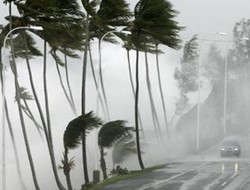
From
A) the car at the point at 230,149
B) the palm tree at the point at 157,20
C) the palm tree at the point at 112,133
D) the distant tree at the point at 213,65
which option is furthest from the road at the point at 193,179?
the distant tree at the point at 213,65

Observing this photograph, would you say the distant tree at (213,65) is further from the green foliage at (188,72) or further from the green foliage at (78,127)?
the green foliage at (78,127)

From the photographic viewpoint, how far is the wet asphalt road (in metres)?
24.6

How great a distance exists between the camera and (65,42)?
34.0m

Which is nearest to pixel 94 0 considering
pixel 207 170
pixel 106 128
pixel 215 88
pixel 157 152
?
pixel 106 128

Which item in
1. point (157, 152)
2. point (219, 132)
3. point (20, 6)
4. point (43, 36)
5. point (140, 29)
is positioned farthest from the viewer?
point (219, 132)

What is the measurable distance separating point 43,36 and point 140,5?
222 inches

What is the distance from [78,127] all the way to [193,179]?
20.8 ft

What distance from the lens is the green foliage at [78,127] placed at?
79.8ft

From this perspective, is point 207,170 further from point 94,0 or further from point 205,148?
point 205,148

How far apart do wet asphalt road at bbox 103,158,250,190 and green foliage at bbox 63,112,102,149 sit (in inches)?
94.8

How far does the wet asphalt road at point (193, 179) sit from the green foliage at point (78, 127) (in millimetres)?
2407

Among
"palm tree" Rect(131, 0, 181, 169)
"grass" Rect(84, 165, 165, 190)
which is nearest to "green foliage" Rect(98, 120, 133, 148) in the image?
"grass" Rect(84, 165, 165, 190)

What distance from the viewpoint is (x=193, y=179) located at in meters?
27.5

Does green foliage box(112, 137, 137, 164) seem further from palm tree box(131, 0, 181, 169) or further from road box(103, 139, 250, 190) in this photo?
road box(103, 139, 250, 190)
